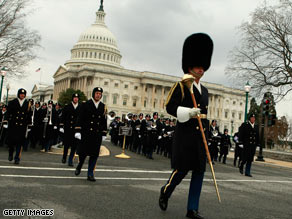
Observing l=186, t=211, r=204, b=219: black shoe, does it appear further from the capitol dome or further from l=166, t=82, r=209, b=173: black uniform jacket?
the capitol dome

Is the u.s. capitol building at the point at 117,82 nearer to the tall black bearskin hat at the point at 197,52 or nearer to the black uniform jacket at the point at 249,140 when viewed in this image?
the black uniform jacket at the point at 249,140

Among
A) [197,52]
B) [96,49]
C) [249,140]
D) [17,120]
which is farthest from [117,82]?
[197,52]

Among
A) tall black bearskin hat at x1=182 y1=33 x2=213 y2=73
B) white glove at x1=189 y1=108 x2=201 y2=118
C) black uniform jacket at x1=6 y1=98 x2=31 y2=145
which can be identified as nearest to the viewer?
white glove at x1=189 y1=108 x2=201 y2=118

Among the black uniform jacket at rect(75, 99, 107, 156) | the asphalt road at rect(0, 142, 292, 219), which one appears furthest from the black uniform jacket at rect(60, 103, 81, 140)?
the black uniform jacket at rect(75, 99, 107, 156)

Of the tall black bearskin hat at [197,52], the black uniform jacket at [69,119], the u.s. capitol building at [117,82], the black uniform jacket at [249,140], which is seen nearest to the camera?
the tall black bearskin hat at [197,52]

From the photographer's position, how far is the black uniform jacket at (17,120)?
9.85m

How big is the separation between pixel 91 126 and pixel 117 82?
321 feet

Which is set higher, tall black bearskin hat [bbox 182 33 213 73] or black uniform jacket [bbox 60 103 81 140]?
tall black bearskin hat [bbox 182 33 213 73]

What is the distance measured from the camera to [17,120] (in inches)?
395

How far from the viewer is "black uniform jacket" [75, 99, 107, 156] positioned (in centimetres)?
818

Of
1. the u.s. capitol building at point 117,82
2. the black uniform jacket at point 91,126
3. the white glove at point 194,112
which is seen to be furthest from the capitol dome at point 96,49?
the white glove at point 194,112

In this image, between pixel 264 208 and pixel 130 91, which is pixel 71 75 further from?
pixel 264 208

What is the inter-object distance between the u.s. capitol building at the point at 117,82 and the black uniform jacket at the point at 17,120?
87664mm

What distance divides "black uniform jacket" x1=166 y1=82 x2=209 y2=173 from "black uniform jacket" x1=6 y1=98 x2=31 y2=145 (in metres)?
6.06
